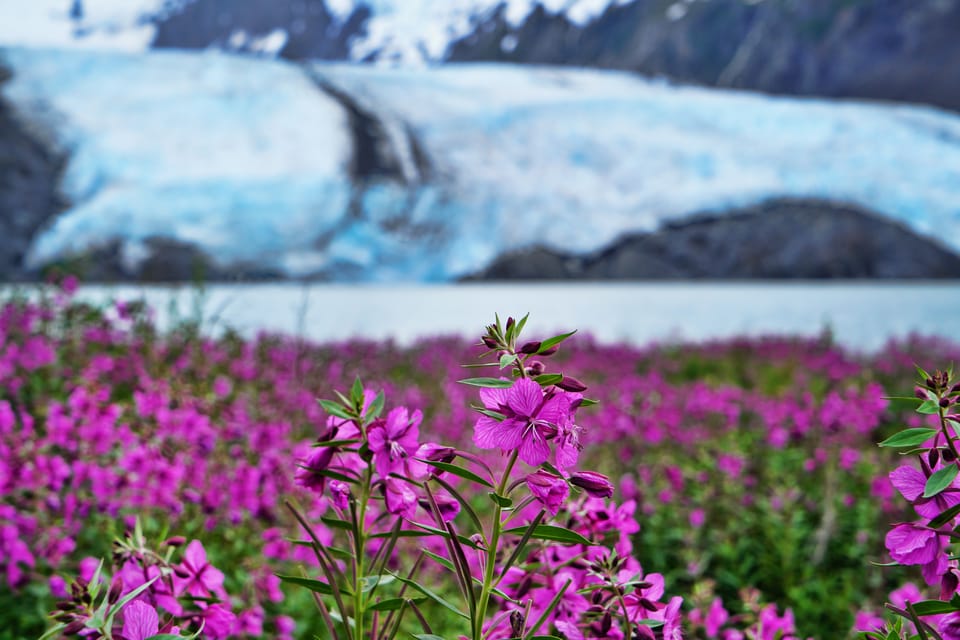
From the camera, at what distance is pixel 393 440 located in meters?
0.59

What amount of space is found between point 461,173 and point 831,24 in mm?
18076

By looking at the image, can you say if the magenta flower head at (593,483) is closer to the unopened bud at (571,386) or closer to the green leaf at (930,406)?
the unopened bud at (571,386)

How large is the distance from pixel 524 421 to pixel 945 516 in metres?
0.32

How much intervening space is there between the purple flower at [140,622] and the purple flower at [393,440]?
201 mm

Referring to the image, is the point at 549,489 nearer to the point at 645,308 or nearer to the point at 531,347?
the point at 531,347

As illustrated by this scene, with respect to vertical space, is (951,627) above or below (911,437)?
below

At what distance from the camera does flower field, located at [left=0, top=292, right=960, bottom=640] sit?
58cm

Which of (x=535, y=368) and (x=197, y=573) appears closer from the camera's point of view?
(x=535, y=368)

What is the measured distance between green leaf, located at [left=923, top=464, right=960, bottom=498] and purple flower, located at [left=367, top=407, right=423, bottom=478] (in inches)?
15.0

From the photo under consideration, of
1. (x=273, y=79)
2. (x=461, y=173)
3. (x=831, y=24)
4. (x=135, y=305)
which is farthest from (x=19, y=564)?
(x=831, y=24)

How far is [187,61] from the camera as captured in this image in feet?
69.2

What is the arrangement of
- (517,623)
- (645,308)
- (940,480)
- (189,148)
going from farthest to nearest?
(189,148)
(645,308)
(517,623)
(940,480)

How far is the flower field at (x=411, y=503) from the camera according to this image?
22.9 inches

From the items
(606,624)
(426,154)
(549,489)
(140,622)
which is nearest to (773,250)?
(426,154)
